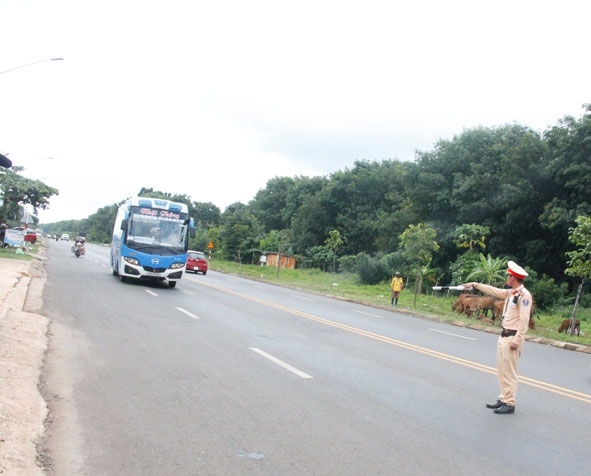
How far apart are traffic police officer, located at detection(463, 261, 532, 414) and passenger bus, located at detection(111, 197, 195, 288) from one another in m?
15.9

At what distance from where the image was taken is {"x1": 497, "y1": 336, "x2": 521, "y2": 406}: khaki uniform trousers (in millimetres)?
7160

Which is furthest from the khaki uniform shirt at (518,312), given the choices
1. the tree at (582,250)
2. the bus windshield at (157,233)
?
the bus windshield at (157,233)

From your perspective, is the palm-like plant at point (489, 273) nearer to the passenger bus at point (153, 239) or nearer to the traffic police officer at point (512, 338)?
the passenger bus at point (153, 239)

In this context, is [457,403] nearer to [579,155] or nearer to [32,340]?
[32,340]

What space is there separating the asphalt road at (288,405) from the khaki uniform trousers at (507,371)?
284mm

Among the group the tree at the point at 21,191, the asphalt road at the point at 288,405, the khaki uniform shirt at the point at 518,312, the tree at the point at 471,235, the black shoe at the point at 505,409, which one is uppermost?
the tree at the point at 471,235

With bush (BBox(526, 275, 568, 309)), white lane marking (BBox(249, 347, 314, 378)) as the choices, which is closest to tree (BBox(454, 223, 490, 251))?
bush (BBox(526, 275, 568, 309))

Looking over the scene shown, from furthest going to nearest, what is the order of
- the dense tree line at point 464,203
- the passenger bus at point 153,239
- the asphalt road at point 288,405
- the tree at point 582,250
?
the dense tree line at point 464,203, the passenger bus at point 153,239, the tree at point 582,250, the asphalt road at point 288,405

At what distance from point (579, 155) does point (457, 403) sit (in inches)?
1179

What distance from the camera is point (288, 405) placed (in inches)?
261

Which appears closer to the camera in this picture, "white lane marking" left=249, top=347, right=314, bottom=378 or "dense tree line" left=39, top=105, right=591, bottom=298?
"white lane marking" left=249, top=347, right=314, bottom=378

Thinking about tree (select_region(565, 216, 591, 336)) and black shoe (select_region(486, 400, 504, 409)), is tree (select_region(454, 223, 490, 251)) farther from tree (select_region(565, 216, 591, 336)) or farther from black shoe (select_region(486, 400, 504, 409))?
black shoe (select_region(486, 400, 504, 409))

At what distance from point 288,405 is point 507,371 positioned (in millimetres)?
2771

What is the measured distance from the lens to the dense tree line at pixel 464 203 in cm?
3431
